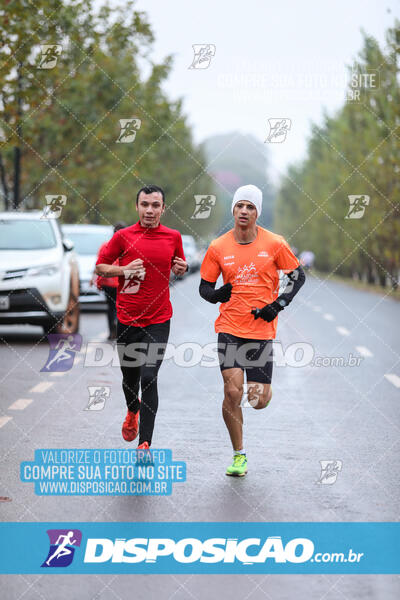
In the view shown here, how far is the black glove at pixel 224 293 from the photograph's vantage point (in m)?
6.91

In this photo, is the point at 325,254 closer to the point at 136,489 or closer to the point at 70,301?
the point at 70,301

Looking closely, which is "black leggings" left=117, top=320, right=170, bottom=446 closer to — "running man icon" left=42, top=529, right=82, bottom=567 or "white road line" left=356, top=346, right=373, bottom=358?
"running man icon" left=42, top=529, right=82, bottom=567

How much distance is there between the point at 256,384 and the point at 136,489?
1.02m

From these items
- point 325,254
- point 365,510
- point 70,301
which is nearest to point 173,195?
point 325,254

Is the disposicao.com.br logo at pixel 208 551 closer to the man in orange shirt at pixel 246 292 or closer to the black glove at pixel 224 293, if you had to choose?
the man in orange shirt at pixel 246 292

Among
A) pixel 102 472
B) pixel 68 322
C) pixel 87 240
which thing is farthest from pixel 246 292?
pixel 87 240

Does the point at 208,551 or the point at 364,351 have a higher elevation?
the point at 208,551

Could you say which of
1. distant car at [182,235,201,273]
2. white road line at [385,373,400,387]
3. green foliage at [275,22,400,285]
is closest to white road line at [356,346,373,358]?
Result: white road line at [385,373,400,387]

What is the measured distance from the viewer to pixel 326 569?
16.9 ft

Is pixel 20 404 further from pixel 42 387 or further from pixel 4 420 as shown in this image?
pixel 42 387

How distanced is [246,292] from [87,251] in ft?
55.8

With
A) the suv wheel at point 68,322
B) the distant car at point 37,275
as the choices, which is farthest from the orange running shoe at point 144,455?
the suv wheel at point 68,322

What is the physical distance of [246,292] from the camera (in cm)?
693

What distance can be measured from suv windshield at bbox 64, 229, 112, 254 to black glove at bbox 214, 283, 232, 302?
16.9 meters
